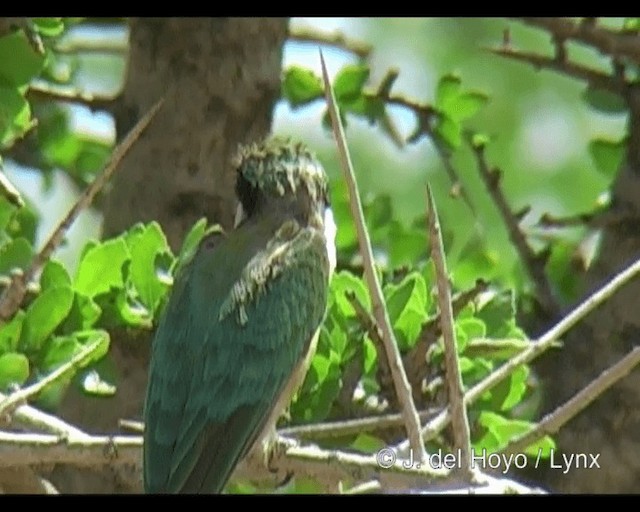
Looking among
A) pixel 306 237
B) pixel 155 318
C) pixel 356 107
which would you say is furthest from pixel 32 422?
pixel 356 107

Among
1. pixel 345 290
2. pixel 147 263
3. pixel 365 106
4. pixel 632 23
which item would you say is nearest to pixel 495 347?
pixel 345 290

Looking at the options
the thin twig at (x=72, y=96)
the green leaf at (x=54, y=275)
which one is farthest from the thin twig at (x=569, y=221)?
the green leaf at (x=54, y=275)

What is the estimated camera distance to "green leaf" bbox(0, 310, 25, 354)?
5.01ft

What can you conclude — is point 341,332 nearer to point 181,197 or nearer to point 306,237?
point 306,237

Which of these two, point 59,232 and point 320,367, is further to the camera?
point 320,367

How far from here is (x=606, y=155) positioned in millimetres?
2160

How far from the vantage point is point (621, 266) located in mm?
2055

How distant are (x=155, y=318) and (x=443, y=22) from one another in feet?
5.12

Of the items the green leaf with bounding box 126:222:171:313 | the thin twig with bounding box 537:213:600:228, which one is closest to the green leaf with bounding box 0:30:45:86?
the green leaf with bounding box 126:222:171:313

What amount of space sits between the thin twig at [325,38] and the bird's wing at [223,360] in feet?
1.60

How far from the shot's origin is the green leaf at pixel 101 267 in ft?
5.27

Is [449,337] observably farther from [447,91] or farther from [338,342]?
[447,91]

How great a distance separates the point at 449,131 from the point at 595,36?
25cm

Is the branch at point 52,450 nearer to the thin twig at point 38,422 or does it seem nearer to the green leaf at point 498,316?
the thin twig at point 38,422
